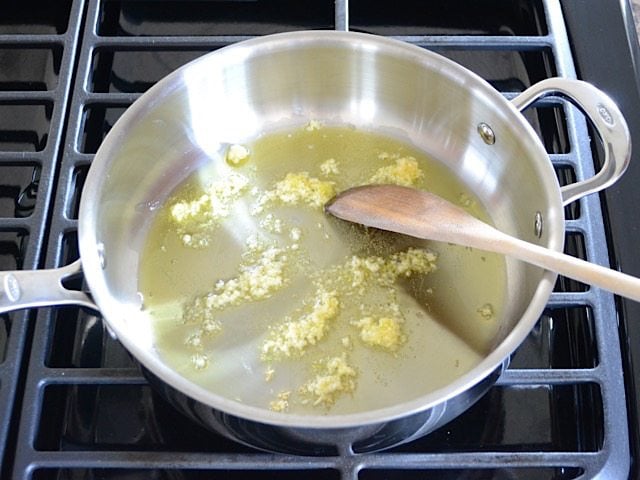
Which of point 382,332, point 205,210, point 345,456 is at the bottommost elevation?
point 345,456

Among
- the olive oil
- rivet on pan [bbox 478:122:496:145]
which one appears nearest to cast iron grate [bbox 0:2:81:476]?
the olive oil

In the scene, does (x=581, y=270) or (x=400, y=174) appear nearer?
(x=581, y=270)

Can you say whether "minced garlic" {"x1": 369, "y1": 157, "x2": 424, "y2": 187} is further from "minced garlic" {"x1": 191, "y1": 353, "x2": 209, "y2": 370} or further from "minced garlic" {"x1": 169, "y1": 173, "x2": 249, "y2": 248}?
"minced garlic" {"x1": 191, "y1": 353, "x2": 209, "y2": 370}

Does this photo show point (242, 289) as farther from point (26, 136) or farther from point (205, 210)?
point (26, 136)

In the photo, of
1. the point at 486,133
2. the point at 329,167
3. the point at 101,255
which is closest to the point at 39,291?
the point at 101,255

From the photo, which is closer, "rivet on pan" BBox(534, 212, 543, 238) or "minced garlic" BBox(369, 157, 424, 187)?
"rivet on pan" BBox(534, 212, 543, 238)

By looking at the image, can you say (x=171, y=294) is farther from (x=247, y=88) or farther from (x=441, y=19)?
(x=441, y=19)

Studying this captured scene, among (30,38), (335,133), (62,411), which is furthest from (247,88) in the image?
(62,411)
